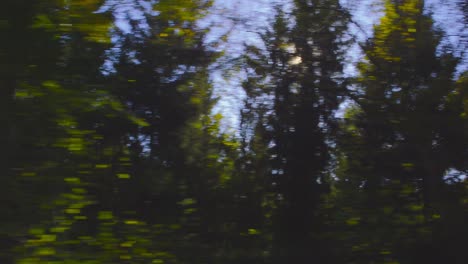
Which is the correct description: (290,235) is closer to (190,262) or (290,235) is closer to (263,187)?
(263,187)

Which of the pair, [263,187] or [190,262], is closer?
[190,262]

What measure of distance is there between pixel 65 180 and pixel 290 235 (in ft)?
11.9

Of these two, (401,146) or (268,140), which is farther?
(268,140)

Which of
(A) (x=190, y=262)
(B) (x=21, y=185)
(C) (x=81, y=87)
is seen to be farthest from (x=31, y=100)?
(A) (x=190, y=262)

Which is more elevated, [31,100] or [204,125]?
[31,100]

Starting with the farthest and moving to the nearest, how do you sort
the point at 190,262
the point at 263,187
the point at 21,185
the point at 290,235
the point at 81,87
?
1. the point at 263,187
2. the point at 290,235
3. the point at 190,262
4. the point at 81,87
5. the point at 21,185

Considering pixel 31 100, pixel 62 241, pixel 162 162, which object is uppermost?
pixel 31 100

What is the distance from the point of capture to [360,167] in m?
7.21

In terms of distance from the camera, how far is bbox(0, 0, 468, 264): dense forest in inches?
206

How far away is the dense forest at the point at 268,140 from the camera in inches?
206

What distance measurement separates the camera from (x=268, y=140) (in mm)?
7934

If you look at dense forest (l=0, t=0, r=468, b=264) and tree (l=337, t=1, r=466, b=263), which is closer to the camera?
dense forest (l=0, t=0, r=468, b=264)

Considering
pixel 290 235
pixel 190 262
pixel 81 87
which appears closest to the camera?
→ pixel 81 87

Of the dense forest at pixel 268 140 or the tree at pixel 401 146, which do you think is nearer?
the dense forest at pixel 268 140
